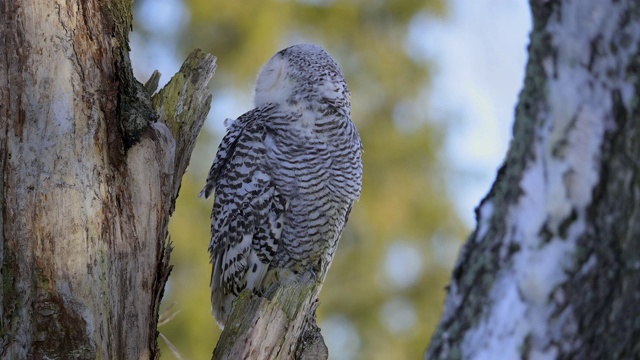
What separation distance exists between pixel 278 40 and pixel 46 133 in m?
8.20

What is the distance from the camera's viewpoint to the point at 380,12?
11836 millimetres

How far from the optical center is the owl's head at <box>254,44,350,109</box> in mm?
4645

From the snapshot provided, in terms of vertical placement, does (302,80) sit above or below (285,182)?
above

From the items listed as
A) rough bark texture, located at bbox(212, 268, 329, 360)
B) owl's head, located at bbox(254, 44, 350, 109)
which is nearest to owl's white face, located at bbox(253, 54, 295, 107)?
owl's head, located at bbox(254, 44, 350, 109)

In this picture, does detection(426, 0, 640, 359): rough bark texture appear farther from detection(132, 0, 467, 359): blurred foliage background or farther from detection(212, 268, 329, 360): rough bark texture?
detection(132, 0, 467, 359): blurred foliage background

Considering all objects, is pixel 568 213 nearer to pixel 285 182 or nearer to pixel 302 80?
pixel 285 182

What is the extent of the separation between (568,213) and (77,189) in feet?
6.47

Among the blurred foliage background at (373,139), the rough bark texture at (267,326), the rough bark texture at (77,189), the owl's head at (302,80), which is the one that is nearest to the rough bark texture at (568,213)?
the rough bark texture at (267,326)

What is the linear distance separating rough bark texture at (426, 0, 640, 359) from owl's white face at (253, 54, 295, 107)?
9.38ft

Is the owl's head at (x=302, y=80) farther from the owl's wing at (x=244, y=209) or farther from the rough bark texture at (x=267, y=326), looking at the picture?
the rough bark texture at (x=267, y=326)

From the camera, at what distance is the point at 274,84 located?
15.8 ft

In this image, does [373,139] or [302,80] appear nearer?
[302,80]

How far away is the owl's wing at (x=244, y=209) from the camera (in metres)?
4.52

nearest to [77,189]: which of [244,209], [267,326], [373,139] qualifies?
[267,326]
